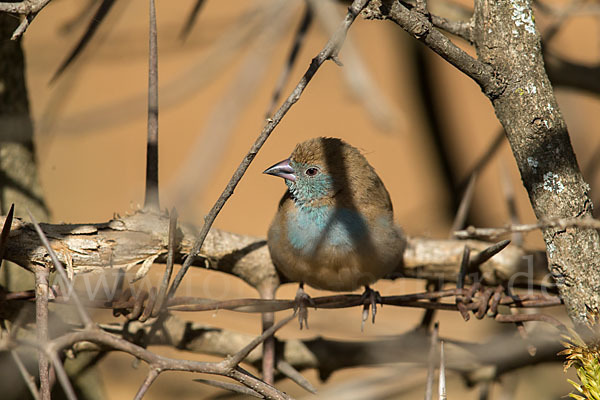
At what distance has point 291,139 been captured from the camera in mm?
5773

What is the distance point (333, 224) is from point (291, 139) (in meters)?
3.02

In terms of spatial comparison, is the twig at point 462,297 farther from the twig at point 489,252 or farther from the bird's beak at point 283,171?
the bird's beak at point 283,171

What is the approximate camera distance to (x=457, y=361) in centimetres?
278

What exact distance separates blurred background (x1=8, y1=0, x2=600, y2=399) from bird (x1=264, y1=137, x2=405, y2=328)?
0.30 m

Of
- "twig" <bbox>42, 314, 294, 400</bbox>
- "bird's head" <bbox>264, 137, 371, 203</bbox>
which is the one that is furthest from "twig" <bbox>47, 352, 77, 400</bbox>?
"bird's head" <bbox>264, 137, 371, 203</bbox>

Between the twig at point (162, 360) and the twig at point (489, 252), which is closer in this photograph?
the twig at point (162, 360)

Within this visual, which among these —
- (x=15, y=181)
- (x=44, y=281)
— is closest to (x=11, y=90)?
(x=15, y=181)

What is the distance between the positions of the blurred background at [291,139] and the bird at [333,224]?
0.97 ft

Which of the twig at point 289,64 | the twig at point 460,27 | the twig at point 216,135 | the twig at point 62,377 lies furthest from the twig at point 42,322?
the twig at point 460,27

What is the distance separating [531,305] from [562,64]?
5.87 ft

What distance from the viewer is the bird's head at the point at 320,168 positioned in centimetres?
304

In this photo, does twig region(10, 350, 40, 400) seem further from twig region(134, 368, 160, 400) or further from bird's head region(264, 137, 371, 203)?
bird's head region(264, 137, 371, 203)

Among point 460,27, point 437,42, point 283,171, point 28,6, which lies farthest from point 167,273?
point 283,171

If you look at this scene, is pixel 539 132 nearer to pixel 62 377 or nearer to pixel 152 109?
pixel 152 109
